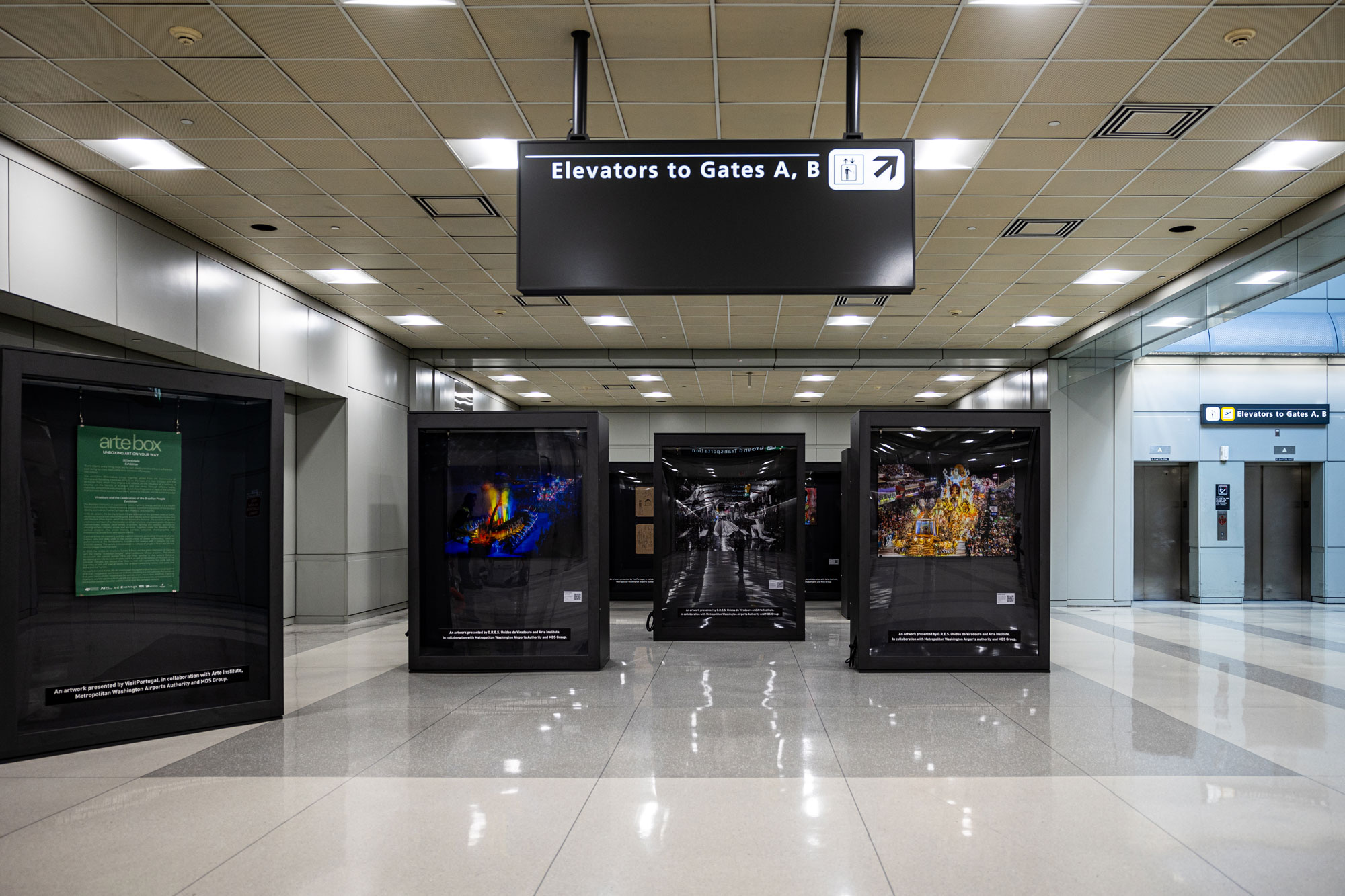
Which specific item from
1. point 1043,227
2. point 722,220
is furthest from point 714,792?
point 1043,227

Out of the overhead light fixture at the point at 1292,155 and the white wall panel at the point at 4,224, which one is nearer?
the white wall panel at the point at 4,224

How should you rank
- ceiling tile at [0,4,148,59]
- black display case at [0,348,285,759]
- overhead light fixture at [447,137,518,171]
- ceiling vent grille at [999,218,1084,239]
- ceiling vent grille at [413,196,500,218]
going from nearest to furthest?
ceiling tile at [0,4,148,59] → black display case at [0,348,285,759] → overhead light fixture at [447,137,518,171] → ceiling vent grille at [413,196,500,218] → ceiling vent grille at [999,218,1084,239]

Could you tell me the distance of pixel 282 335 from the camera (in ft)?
41.9

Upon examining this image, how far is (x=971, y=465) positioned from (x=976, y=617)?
1627mm

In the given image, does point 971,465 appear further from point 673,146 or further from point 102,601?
point 102,601

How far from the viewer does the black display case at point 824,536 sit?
17.4 m

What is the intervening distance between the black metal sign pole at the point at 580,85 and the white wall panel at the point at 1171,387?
16372 millimetres

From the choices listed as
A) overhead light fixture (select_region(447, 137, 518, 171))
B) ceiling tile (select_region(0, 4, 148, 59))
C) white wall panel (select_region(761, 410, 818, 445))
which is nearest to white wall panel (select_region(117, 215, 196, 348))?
ceiling tile (select_region(0, 4, 148, 59))

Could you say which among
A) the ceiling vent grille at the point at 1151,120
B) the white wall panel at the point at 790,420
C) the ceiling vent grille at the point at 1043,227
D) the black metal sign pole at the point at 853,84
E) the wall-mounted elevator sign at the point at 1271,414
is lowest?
the wall-mounted elevator sign at the point at 1271,414

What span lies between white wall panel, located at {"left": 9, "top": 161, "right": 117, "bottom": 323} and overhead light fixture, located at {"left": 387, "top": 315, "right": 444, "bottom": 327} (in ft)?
19.6

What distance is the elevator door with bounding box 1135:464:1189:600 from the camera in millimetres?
19125

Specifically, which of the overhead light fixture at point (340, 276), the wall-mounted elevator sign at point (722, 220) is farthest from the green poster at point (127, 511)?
the overhead light fixture at point (340, 276)

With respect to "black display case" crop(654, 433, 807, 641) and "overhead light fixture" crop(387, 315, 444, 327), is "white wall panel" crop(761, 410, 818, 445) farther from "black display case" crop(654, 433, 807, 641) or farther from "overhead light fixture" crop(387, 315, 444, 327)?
"black display case" crop(654, 433, 807, 641)

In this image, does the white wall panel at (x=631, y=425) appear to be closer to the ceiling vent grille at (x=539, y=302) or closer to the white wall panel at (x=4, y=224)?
the ceiling vent grille at (x=539, y=302)
